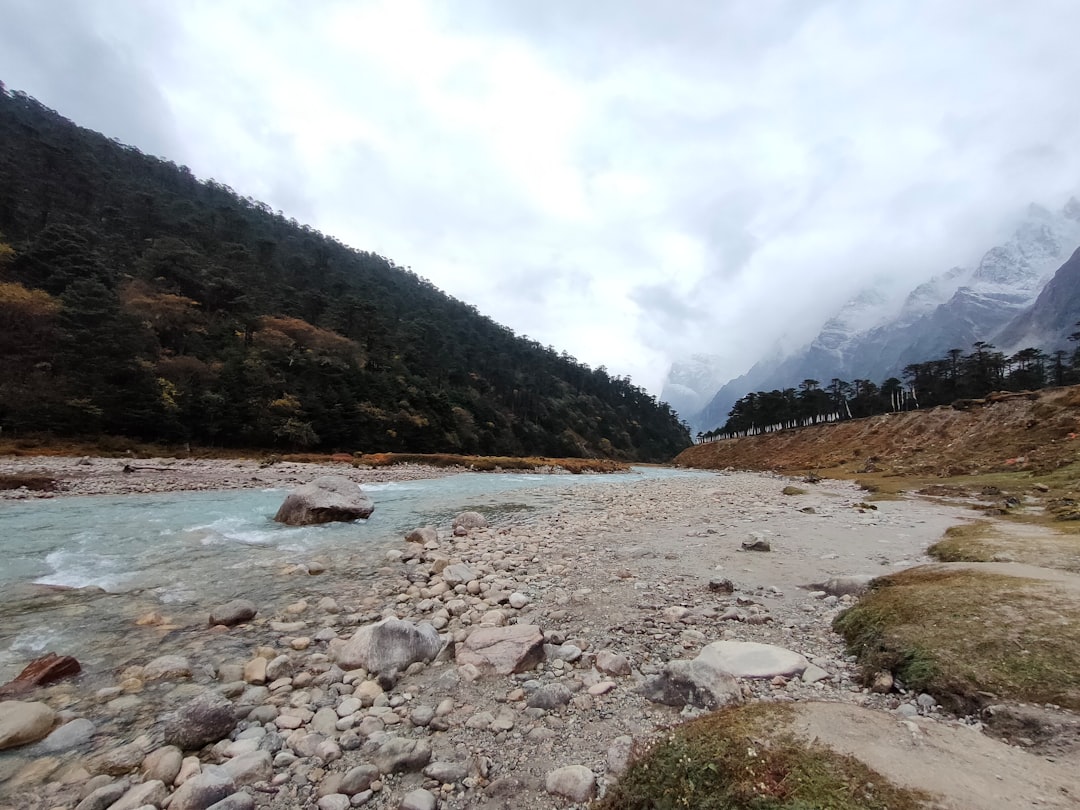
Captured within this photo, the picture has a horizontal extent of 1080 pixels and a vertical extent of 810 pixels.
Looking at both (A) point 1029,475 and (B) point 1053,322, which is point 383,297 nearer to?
(A) point 1029,475

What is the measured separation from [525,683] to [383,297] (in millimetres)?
126097

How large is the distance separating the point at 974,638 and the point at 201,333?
7049cm

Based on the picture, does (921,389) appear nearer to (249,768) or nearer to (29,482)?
(249,768)

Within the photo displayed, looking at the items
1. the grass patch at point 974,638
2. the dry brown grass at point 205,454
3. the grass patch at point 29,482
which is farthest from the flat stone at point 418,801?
the dry brown grass at point 205,454

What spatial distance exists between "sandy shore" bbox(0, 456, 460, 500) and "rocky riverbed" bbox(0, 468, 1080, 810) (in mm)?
19829

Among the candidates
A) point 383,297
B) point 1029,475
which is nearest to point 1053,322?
point 1029,475

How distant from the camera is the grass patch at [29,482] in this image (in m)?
19.9

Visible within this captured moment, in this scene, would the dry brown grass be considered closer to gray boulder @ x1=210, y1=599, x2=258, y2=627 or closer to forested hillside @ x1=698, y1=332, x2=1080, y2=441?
gray boulder @ x1=210, y1=599, x2=258, y2=627

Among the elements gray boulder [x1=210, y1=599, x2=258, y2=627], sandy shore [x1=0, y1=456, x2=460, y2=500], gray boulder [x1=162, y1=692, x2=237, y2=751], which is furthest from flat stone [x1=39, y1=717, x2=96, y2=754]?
sandy shore [x1=0, y1=456, x2=460, y2=500]

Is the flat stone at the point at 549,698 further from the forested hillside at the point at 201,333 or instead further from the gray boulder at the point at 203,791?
the forested hillside at the point at 201,333

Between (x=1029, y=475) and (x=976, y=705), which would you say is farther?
(x=1029, y=475)

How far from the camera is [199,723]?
4.14m

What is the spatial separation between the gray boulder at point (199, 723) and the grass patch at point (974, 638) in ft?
20.2

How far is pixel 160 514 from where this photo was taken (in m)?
15.7
